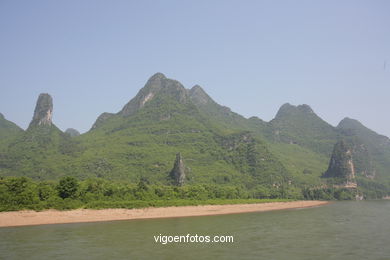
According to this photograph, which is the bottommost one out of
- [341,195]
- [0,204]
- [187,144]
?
[341,195]

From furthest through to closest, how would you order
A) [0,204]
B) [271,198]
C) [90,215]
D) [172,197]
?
1. [271,198]
2. [172,197]
3. [90,215]
4. [0,204]

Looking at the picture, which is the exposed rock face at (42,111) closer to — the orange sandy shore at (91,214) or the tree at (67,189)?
the tree at (67,189)

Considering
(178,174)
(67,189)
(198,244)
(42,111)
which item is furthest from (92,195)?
(42,111)

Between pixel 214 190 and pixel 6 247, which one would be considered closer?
pixel 6 247

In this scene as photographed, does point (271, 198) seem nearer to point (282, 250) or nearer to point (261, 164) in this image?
point (261, 164)

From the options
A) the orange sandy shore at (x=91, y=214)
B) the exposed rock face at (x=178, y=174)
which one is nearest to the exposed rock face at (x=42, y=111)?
the exposed rock face at (x=178, y=174)

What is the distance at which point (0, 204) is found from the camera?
205 ft

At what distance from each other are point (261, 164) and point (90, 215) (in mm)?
131763

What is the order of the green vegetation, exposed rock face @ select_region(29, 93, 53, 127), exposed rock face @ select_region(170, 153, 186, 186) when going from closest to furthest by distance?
1. the green vegetation
2. exposed rock face @ select_region(170, 153, 186, 186)
3. exposed rock face @ select_region(29, 93, 53, 127)

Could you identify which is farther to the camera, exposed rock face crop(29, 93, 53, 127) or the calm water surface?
exposed rock face crop(29, 93, 53, 127)

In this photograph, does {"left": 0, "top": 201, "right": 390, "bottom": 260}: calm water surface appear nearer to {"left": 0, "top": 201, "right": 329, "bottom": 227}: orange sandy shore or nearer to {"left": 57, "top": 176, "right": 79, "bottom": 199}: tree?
{"left": 0, "top": 201, "right": 329, "bottom": 227}: orange sandy shore

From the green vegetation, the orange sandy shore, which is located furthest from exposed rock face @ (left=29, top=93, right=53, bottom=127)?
the orange sandy shore

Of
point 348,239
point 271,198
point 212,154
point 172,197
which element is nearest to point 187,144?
point 212,154

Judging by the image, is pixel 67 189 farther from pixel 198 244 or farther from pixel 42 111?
pixel 42 111
